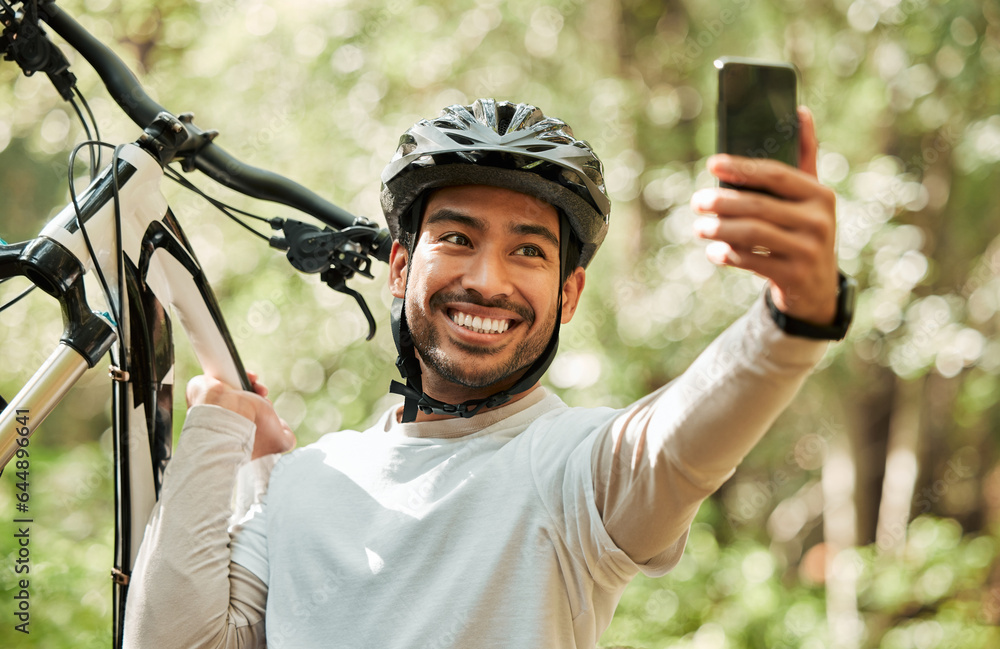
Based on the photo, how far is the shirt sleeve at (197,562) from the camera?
6.31 feet

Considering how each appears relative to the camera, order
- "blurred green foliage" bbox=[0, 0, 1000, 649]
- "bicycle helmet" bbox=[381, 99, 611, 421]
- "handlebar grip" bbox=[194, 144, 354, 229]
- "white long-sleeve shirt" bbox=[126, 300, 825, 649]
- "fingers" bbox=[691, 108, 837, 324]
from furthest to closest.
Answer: "blurred green foliage" bbox=[0, 0, 1000, 649]
"handlebar grip" bbox=[194, 144, 354, 229]
"bicycle helmet" bbox=[381, 99, 611, 421]
"white long-sleeve shirt" bbox=[126, 300, 825, 649]
"fingers" bbox=[691, 108, 837, 324]

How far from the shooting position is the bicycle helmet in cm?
198

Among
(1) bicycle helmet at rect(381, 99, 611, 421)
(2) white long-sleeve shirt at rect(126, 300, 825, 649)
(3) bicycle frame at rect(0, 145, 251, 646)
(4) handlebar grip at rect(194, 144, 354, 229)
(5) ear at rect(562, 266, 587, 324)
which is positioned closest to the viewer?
(2) white long-sleeve shirt at rect(126, 300, 825, 649)

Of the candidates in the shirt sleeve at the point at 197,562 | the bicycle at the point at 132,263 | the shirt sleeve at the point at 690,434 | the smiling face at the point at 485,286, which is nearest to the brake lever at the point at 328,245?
the bicycle at the point at 132,263

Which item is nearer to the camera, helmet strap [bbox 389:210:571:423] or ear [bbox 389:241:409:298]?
helmet strap [bbox 389:210:571:423]

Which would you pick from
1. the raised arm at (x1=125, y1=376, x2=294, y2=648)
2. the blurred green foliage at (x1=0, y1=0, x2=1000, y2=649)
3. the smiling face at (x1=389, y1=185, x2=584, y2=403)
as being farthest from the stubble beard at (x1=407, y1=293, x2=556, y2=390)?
the blurred green foliage at (x1=0, y1=0, x2=1000, y2=649)

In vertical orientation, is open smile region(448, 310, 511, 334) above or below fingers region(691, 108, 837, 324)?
above

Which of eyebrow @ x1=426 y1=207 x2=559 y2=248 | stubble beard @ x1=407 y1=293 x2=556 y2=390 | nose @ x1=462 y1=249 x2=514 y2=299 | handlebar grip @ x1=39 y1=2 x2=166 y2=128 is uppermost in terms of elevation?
handlebar grip @ x1=39 y1=2 x2=166 y2=128

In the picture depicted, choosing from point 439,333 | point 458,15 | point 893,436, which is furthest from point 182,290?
point 893,436

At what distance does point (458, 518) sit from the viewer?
1771 mm

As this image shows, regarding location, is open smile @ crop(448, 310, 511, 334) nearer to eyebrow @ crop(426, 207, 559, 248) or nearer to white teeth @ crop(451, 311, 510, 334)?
white teeth @ crop(451, 311, 510, 334)

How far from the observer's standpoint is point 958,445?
7246 millimetres

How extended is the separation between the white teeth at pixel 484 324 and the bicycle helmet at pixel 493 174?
141 millimetres

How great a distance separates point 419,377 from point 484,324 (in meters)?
0.34
